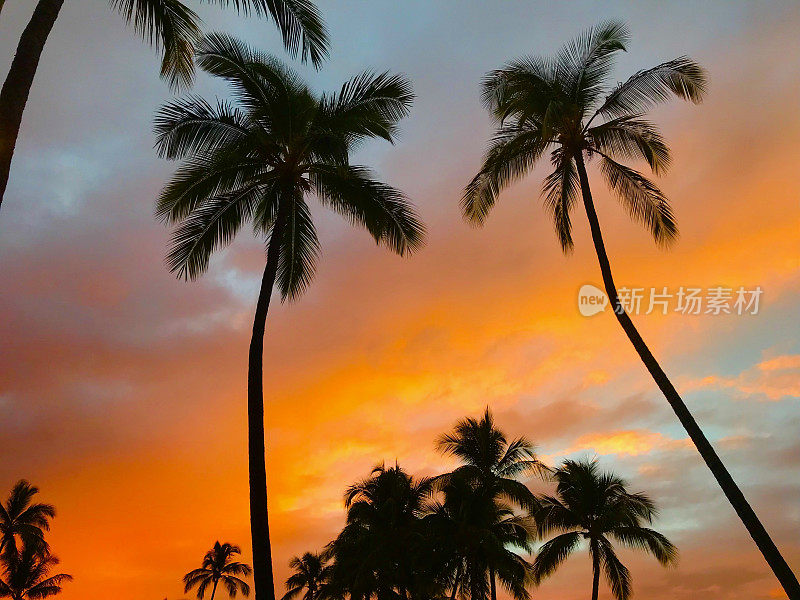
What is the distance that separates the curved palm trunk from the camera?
45.0 ft

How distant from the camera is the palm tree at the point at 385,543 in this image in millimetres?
31281

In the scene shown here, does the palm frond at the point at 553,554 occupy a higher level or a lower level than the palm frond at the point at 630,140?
lower

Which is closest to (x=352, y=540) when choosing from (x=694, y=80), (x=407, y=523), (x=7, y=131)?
(x=407, y=523)

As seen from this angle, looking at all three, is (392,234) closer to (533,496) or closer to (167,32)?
(167,32)

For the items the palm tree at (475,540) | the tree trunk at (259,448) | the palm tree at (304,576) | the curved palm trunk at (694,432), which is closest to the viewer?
the tree trunk at (259,448)

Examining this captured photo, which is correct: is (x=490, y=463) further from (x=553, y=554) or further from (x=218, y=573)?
(x=218, y=573)

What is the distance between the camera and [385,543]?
31844 millimetres

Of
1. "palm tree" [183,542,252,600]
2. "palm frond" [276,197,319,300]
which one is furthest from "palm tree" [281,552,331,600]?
"palm frond" [276,197,319,300]

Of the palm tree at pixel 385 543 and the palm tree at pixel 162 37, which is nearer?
the palm tree at pixel 162 37

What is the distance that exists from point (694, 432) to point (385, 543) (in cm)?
2025

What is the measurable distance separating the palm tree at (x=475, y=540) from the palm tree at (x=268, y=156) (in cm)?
1887

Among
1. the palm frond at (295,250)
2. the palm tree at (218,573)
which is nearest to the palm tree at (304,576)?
the palm tree at (218,573)

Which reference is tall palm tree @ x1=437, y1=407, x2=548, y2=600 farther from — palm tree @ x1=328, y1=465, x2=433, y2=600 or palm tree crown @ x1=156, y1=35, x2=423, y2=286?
palm tree crown @ x1=156, y1=35, x2=423, y2=286

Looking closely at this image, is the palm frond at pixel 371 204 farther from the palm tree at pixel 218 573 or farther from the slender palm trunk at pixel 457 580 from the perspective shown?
the palm tree at pixel 218 573
